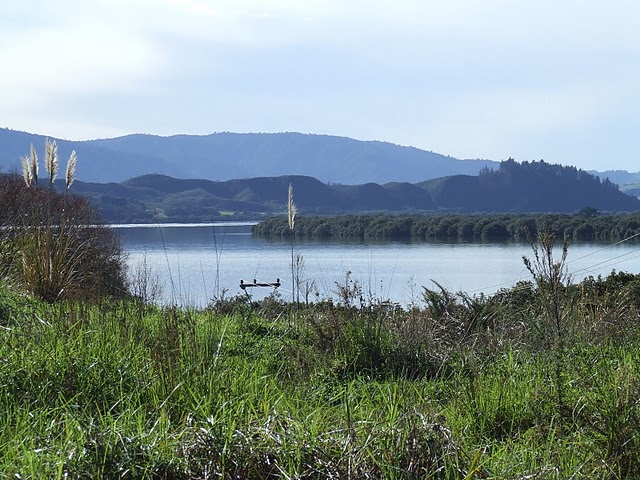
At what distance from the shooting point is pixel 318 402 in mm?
4965

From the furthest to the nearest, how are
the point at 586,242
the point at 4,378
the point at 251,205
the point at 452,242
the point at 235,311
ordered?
the point at 251,205 → the point at 452,242 → the point at 586,242 → the point at 235,311 → the point at 4,378

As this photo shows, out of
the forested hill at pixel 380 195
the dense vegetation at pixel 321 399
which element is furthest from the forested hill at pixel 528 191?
the dense vegetation at pixel 321 399

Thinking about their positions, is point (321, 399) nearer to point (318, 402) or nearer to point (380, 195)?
point (318, 402)

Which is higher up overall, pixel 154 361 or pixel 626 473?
pixel 154 361

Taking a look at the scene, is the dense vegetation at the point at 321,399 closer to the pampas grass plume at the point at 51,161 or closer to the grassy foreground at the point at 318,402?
the grassy foreground at the point at 318,402

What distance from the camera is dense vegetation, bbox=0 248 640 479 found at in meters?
3.51

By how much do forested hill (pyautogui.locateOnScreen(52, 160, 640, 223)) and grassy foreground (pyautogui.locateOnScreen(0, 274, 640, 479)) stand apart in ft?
266

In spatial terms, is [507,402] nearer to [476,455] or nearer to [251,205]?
[476,455]

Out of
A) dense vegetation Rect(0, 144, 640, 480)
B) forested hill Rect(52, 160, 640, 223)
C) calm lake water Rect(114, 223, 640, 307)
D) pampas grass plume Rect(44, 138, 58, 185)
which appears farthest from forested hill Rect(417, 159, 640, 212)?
dense vegetation Rect(0, 144, 640, 480)

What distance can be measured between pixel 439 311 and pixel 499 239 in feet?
164

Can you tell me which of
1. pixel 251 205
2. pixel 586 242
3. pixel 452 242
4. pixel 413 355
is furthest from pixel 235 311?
pixel 251 205

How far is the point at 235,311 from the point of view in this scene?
965cm

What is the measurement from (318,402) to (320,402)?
38 cm

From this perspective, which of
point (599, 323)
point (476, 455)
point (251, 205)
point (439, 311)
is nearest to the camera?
point (476, 455)
